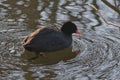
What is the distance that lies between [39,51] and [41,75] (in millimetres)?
860

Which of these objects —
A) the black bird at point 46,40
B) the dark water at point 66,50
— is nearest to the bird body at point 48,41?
the black bird at point 46,40

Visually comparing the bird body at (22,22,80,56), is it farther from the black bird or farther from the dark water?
the dark water

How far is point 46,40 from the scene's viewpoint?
28.7 feet

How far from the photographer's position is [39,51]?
340 inches

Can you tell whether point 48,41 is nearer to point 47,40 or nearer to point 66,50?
point 47,40

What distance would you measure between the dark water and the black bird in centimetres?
15

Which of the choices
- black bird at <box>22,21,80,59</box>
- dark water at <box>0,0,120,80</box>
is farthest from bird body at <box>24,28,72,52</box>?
dark water at <box>0,0,120,80</box>

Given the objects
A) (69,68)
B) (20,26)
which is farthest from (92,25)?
(69,68)

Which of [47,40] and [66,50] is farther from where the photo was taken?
[66,50]

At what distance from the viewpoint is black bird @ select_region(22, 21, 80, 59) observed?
8.58 m

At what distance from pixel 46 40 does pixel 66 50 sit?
61cm

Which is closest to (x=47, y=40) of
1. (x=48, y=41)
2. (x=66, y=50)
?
(x=48, y=41)

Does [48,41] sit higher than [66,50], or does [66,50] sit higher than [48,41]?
[48,41]

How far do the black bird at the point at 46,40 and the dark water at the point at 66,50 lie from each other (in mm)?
153
